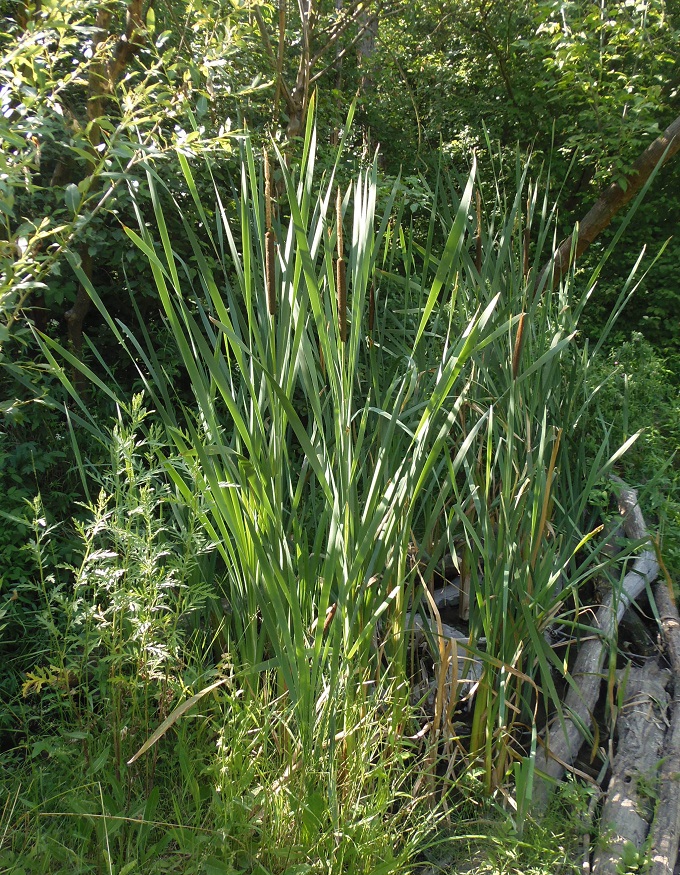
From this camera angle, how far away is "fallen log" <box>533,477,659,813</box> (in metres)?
1.82

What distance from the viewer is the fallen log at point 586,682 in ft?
5.96

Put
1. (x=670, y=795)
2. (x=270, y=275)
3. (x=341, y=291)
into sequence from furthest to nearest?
1. (x=670, y=795)
2. (x=270, y=275)
3. (x=341, y=291)

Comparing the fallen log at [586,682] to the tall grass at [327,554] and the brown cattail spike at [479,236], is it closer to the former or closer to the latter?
the tall grass at [327,554]

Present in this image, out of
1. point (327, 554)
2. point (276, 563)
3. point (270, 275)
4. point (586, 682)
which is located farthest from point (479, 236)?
point (586, 682)

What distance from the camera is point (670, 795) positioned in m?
1.85

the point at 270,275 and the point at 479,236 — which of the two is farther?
the point at 479,236

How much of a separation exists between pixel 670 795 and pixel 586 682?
41cm

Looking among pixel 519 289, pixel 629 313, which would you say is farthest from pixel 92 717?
pixel 629 313

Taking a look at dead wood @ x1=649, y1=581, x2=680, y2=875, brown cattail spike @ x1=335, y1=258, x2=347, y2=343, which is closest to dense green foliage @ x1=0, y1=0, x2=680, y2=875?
brown cattail spike @ x1=335, y1=258, x2=347, y2=343

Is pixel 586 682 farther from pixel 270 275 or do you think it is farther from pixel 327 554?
pixel 270 275

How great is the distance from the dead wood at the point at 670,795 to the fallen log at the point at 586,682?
0.65 feet

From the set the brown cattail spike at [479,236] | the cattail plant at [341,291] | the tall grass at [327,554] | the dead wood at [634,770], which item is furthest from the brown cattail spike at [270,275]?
the dead wood at [634,770]

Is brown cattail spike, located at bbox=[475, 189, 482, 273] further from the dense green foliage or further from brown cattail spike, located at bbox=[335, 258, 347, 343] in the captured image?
brown cattail spike, located at bbox=[335, 258, 347, 343]

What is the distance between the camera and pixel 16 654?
2.14 metres
